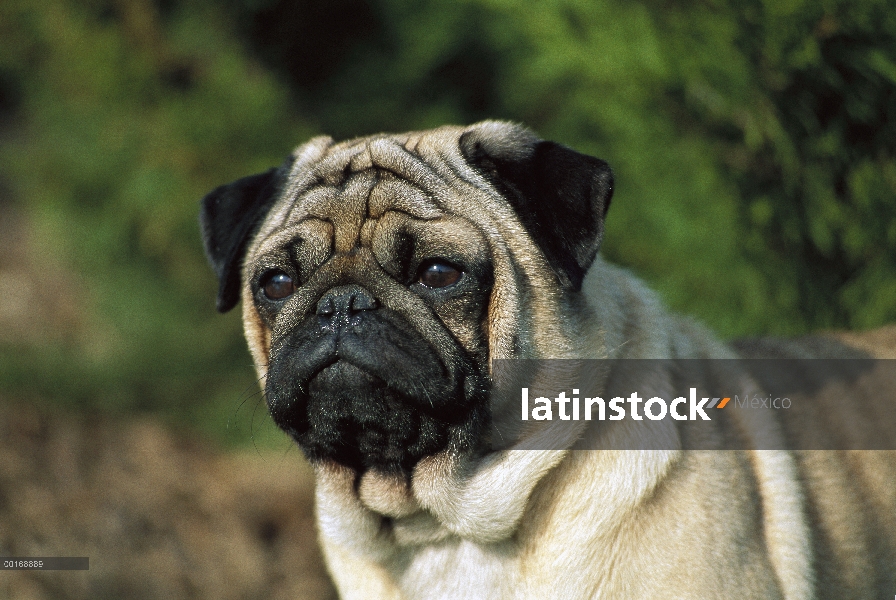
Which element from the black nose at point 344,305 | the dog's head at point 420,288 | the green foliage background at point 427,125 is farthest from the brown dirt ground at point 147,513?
the black nose at point 344,305

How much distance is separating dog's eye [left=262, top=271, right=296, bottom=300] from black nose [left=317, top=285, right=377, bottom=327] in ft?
0.90

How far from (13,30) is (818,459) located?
642cm

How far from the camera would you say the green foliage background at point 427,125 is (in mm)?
3863

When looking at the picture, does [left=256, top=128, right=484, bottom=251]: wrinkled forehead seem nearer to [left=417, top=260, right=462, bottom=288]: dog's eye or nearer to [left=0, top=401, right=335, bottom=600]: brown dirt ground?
[left=417, top=260, right=462, bottom=288]: dog's eye

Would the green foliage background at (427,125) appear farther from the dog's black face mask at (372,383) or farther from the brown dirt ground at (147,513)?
the dog's black face mask at (372,383)

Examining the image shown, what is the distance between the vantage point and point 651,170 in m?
4.59

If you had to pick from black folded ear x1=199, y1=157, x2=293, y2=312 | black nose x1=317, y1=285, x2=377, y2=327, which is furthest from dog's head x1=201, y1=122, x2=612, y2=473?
black folded ear x1=199, y1=157, x2=293, y2=312

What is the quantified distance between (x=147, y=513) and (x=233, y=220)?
3.23 metres

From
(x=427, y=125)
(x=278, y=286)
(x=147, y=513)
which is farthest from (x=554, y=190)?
(x=147, y=513)

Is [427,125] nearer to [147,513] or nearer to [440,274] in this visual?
[147,513]

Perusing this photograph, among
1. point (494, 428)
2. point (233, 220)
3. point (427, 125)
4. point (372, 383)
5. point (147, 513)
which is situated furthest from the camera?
point (427, 125)

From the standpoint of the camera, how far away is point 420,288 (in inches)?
96.7

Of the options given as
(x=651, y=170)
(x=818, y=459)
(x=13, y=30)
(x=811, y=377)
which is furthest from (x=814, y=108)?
(x=13, y=30)

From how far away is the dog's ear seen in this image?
7.95 feet
